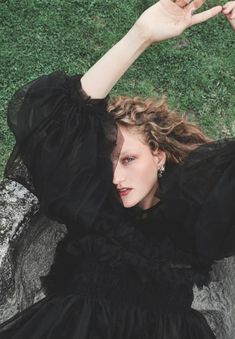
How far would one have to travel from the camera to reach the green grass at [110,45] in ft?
15.0

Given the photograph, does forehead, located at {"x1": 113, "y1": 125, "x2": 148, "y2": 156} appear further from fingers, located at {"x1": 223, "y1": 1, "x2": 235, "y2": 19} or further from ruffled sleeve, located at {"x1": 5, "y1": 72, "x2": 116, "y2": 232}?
fingers, located at {"x1": 223, "y1": 1, "x2": 235, "y2": 19}

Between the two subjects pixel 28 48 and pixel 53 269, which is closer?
pixel 53 269

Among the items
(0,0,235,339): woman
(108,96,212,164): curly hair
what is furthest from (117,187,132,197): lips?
(108,96,212,164): curly hair

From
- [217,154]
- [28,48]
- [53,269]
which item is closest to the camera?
[217,154]

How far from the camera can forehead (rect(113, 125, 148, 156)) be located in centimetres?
284

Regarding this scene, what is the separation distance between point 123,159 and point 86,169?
0.15 meters

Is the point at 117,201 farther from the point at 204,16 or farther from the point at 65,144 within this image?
the point at 204,16

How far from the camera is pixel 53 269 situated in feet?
9.93

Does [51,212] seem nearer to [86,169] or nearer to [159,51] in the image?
[86,169]

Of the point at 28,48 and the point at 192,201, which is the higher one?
the point at 28,48

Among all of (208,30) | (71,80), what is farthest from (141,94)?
(71,80)

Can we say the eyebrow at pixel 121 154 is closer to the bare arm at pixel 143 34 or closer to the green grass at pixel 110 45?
the bare arm at pixel 143 34

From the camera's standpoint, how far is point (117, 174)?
2811 mm

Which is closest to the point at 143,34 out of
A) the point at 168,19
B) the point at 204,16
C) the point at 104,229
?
the point at 168,19
